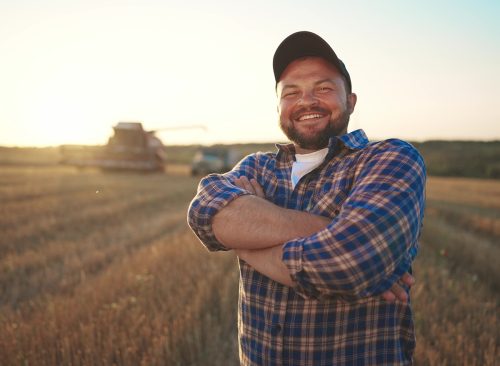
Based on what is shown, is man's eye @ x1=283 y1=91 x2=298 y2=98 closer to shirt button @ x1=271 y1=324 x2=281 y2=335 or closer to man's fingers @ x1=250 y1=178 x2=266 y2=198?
man's fingers @ x1=250 y1=178 x2=266 y2=198

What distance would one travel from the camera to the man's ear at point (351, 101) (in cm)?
208

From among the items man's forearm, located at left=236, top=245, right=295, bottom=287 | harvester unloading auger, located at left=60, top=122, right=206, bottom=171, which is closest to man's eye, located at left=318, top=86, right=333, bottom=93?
man's forearm, located at left=236, top=245, right=295, bottom=287

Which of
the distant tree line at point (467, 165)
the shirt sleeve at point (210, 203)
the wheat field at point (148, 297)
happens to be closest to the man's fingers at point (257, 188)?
the shirt sleeve at point (210, 203)

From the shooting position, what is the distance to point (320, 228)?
1684mm

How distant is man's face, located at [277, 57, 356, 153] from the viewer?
195 centimetres

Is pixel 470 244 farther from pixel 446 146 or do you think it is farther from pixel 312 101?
pixel 446 146

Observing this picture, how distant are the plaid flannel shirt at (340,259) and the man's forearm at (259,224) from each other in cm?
7

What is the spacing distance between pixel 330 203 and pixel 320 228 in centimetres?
15

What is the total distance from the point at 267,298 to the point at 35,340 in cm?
242

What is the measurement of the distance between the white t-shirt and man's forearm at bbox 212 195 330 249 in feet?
0.99

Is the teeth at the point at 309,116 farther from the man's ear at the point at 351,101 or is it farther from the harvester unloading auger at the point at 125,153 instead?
the harvester unloading auger at the point at 125,153

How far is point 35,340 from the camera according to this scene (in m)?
3.14

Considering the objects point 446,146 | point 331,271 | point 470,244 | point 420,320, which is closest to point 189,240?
point 420,320

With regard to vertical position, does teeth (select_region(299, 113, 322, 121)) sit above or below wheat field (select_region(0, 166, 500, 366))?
above
